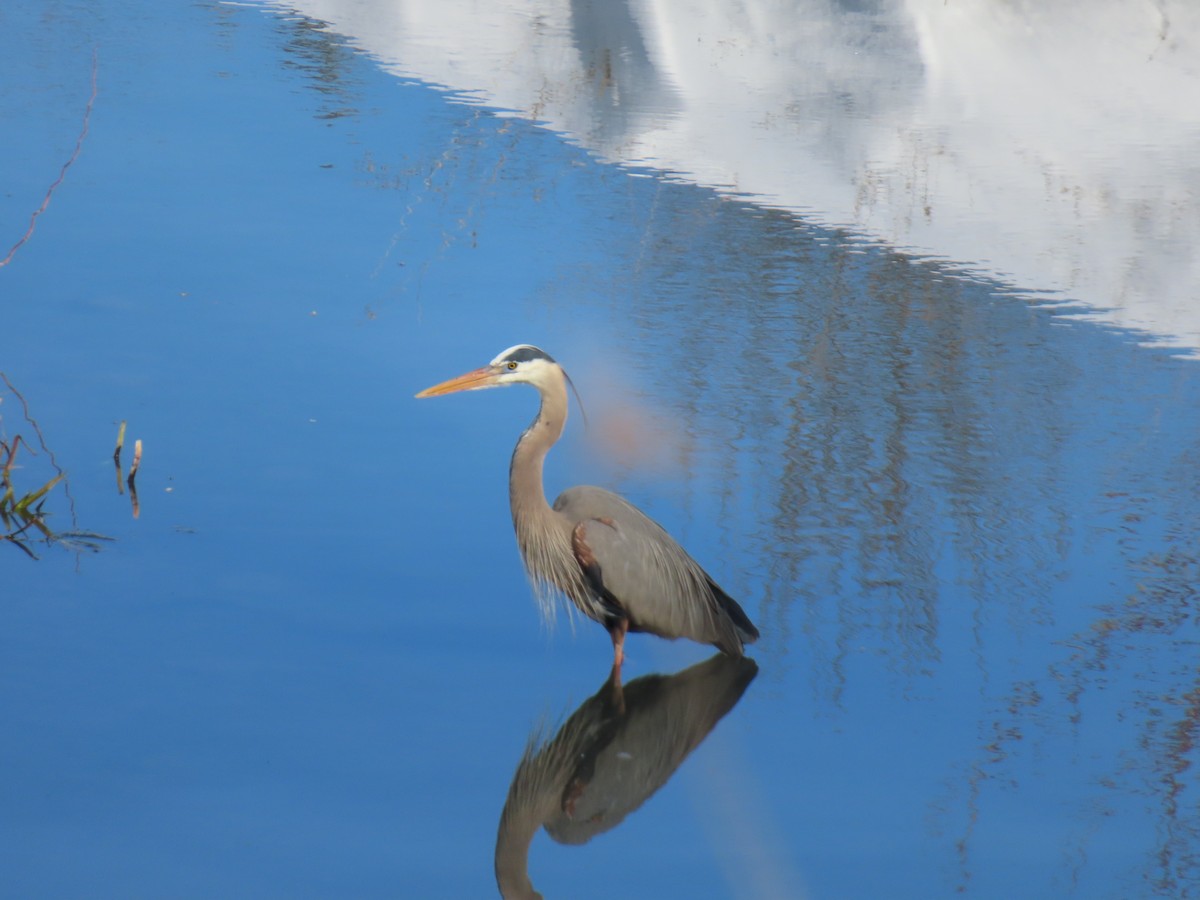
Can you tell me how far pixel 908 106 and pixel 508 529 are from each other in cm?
688

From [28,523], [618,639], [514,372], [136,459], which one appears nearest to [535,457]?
[514,372]

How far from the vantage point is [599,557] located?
4.85 meters

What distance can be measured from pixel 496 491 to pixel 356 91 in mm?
5325

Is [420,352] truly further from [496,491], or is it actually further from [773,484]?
[773,484]

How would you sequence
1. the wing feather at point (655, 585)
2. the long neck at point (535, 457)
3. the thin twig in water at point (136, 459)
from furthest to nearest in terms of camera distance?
the thin twig in water at point (136, 459) → the long neck at point (535, 457) → the wing feather at point (655, 585)

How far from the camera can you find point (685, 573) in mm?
4844

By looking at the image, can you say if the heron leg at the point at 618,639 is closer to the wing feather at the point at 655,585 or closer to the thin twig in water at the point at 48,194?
the wing feather at the point at 655,585

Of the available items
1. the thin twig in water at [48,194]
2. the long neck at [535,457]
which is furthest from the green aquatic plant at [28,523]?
the long neck at [535,457]

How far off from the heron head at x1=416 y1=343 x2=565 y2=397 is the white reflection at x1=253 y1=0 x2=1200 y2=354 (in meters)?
4.18

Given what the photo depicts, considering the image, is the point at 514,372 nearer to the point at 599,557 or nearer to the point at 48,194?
Result: the point at 599,557

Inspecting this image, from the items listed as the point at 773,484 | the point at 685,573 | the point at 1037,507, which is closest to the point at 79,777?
the point at 685,573

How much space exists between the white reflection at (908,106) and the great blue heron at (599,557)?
3.98 metres

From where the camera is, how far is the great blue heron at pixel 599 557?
4.80 m

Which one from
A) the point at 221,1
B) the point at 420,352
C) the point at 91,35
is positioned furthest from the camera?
the point at 221,1
